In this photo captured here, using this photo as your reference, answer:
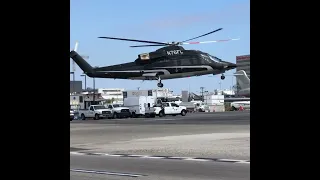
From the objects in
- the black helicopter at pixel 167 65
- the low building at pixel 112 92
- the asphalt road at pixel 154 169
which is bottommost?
the asphalt road at pixel 154 169

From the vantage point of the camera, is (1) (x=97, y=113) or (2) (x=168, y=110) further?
(2) (x=168, y=110)

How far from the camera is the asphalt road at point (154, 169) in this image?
955 centimetres

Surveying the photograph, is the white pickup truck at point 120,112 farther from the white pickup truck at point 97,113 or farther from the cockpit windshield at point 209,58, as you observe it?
the cockpit windshield at point 209,58

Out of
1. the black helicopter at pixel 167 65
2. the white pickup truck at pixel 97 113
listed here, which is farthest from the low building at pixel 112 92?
the black helicopter at pixel 167 65

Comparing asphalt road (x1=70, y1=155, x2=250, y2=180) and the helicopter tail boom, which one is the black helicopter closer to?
the helicopter tail boom

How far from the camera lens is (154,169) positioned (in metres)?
10.8

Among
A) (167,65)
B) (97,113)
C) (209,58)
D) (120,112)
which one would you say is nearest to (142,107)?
(120,112)

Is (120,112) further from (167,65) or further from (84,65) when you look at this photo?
(167,65)

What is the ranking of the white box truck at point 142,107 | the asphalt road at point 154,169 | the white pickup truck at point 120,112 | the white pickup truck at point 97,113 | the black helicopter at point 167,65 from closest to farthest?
the asphalt road at point 154,169 → the black helicopter at point 167,65 → the white pickup truck at point 97,113 → the white box truck at point 142,107 → the white pickup truck at point 120,112

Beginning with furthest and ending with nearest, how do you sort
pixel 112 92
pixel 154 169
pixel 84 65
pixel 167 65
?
1. pixel 112 92
2. pixel 84 65
3. pixel 167 65
4. pixel 154 169

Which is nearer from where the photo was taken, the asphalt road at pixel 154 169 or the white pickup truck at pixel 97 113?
the asphalt road at pixel 154 169
